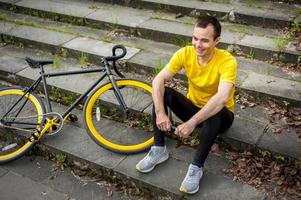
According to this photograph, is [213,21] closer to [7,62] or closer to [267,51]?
[267,51]

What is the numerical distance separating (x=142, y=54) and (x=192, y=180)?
8.84ft

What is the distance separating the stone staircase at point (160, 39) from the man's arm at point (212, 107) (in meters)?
0.80

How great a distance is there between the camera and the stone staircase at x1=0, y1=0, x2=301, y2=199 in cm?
470

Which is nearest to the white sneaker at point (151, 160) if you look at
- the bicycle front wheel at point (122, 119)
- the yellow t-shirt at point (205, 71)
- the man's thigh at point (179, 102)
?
the bicycle front wheel at point (122, 119)

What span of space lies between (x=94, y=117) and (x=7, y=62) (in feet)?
7.46

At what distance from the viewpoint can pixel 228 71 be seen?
3.71 meters

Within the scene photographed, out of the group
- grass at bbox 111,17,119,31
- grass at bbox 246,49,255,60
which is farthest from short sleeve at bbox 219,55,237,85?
grass at bbox 111,17,119,31

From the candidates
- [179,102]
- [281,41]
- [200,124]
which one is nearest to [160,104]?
[179,102]

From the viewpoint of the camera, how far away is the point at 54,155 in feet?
15.6

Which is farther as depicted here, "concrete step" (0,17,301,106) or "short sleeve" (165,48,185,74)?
"concrete step" (0,17,301,106)

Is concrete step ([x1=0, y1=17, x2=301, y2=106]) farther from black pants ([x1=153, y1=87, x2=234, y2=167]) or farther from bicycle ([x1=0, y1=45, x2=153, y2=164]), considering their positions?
black pants ([x1=153, y1=87, x2=234, y2=167])

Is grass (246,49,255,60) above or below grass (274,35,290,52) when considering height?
below

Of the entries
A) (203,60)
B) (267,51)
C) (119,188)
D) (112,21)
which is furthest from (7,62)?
(267,51)

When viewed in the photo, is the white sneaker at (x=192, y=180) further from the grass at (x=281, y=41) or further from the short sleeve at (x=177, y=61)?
the grass at (x=281, y=41)
